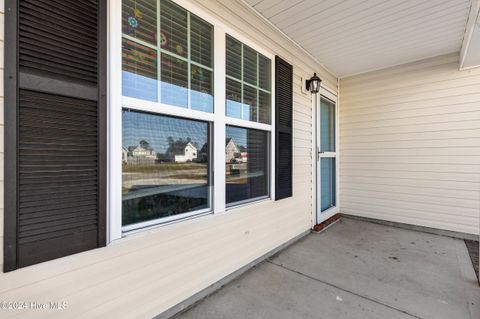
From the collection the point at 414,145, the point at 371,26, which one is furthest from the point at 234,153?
the point at 414,145

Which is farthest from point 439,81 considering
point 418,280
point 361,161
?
point 418,280

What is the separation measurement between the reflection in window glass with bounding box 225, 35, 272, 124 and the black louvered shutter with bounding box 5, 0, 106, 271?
1163 millimetres

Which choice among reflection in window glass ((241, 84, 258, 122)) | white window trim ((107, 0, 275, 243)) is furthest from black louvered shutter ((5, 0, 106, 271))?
reflection in window glass ((241, 84, 258, 122))

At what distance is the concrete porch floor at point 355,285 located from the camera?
180cm

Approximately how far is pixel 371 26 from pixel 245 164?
2.16m

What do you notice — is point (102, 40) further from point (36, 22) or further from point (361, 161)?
point (361, 161)

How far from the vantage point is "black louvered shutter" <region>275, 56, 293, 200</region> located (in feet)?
9.11

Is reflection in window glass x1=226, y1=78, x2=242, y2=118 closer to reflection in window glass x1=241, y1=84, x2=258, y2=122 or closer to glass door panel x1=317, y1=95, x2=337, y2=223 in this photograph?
reflection in window glass x1=241, y1=84, x2=258, y2=122

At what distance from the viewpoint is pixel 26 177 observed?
1.09 m

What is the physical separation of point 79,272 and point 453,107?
4757mm

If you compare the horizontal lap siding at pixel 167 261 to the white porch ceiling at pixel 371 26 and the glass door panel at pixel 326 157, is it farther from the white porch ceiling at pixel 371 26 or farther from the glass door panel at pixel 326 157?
the glass door panel at pixel 326 157

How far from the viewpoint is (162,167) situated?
175cm

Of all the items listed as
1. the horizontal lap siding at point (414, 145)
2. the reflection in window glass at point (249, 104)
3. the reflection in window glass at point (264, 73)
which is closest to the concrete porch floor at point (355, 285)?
the horizontal lap siding at point (414, 145)

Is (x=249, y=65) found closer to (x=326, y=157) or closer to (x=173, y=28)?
(x=173, y=28)
